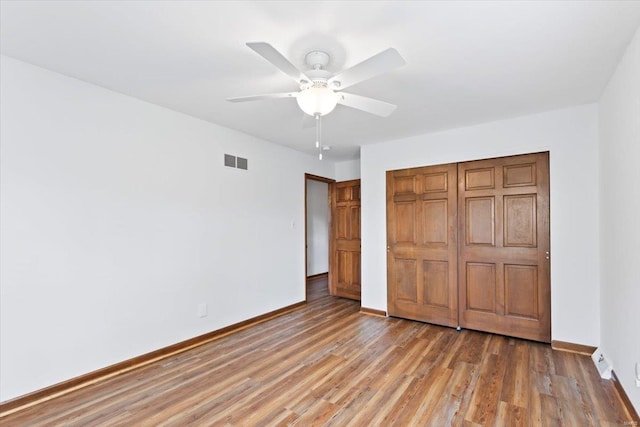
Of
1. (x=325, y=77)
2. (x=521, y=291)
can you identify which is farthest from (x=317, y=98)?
(x=521, y=291)

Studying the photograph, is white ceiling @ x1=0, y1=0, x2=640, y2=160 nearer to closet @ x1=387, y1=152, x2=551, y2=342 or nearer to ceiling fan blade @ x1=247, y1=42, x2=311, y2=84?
ceiling fan blade @ x1=247, y1=42, x2=311, y2=84

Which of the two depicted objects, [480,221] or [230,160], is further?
[230,160]

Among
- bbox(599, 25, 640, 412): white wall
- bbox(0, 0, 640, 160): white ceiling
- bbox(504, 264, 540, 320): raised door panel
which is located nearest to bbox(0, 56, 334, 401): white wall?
bbox(0, 0, 640, 160): white ceiling

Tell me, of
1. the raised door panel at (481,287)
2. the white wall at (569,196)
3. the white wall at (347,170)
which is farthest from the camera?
the white wall at (347,170)

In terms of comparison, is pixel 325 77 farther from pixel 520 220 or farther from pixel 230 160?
pixel 520 220

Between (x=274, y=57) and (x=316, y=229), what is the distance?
5808 millimetres

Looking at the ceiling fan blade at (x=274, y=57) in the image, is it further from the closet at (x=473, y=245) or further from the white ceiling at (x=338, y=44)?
the closet at (x=473, y=245)

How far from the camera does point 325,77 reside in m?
1.90

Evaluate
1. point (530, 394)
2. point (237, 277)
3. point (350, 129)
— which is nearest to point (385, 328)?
point (530, 394)

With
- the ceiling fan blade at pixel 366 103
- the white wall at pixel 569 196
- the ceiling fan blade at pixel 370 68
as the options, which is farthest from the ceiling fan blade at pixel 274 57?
the white wall at pixel 569 196

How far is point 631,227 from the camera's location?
2006 mm

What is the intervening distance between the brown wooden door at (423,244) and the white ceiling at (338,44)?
1214 millimetres

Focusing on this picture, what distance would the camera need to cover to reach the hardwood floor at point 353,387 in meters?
2.03

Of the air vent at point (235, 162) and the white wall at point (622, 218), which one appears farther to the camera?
the air vent at point (235, 162)
